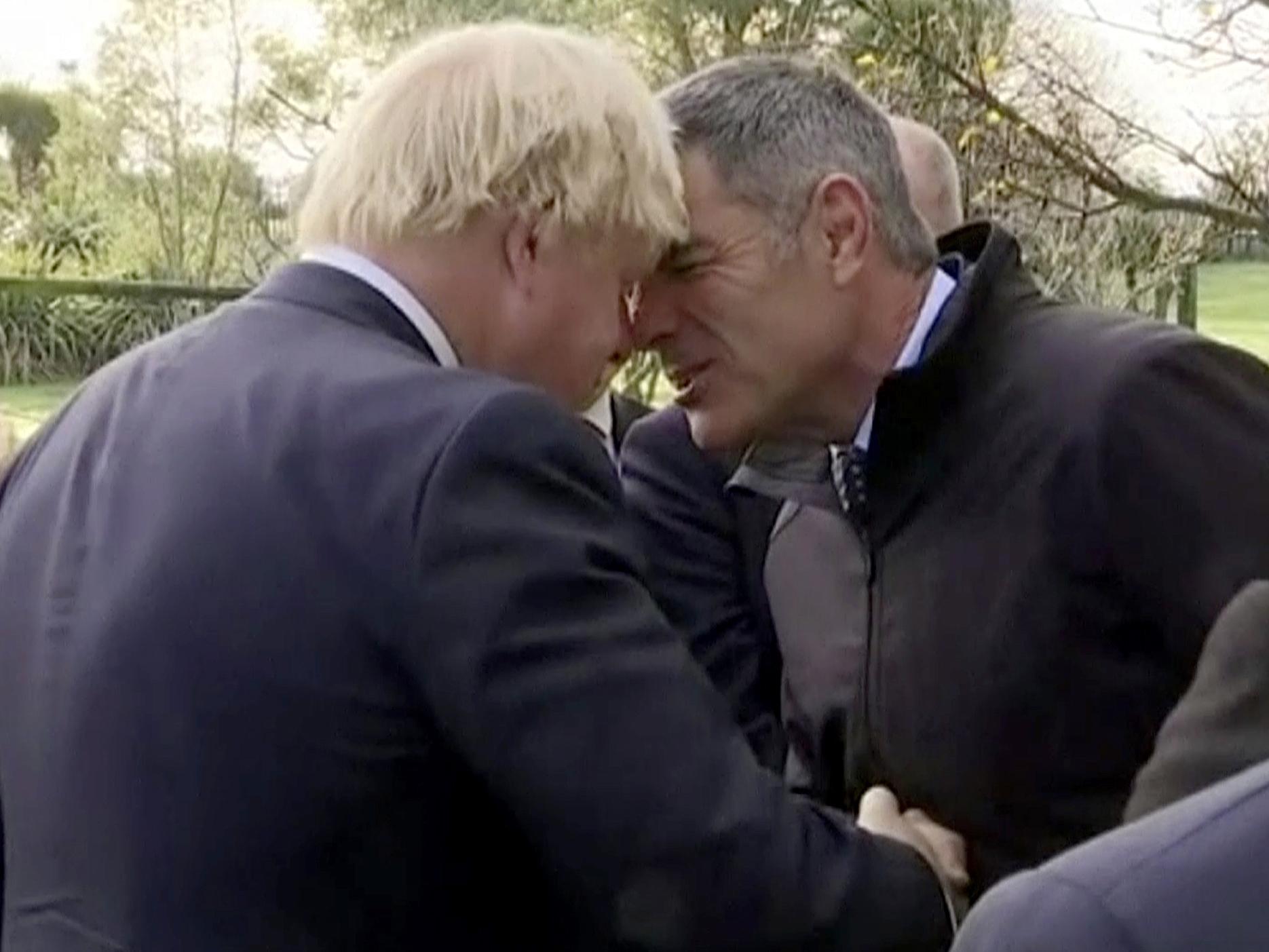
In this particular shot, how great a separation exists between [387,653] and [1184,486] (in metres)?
0.71

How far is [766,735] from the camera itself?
2.30 meters

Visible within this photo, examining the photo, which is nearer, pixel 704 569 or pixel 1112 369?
pixel 1112 369

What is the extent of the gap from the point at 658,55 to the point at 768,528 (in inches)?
202

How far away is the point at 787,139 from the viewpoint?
2051 millimetres

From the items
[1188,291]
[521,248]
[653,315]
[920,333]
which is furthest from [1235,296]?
[521,248]

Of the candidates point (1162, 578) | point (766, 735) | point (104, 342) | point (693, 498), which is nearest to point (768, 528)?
point (693, 498)

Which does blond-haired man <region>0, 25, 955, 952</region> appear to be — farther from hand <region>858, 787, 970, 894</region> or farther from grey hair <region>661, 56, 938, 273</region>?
grey hair <region>661, 56, 938, 273</region>

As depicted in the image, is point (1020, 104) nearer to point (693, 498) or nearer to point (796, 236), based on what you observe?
→ point (693, 498)

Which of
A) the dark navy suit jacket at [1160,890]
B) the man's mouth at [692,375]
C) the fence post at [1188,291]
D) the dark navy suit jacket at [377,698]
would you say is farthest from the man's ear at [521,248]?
the fence post at [1188,291]

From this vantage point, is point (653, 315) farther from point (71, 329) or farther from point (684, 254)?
point (71, 329)

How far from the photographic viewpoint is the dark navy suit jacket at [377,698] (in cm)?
147

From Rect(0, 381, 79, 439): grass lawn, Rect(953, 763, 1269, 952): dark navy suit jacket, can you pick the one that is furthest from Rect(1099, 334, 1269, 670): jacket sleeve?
Rect(0, 381, 79, 439): grass lawn

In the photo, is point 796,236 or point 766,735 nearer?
point 796,236

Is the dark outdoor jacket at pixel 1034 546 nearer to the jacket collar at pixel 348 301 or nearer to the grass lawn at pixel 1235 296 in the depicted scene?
the jacket collar at pixel 348 301
